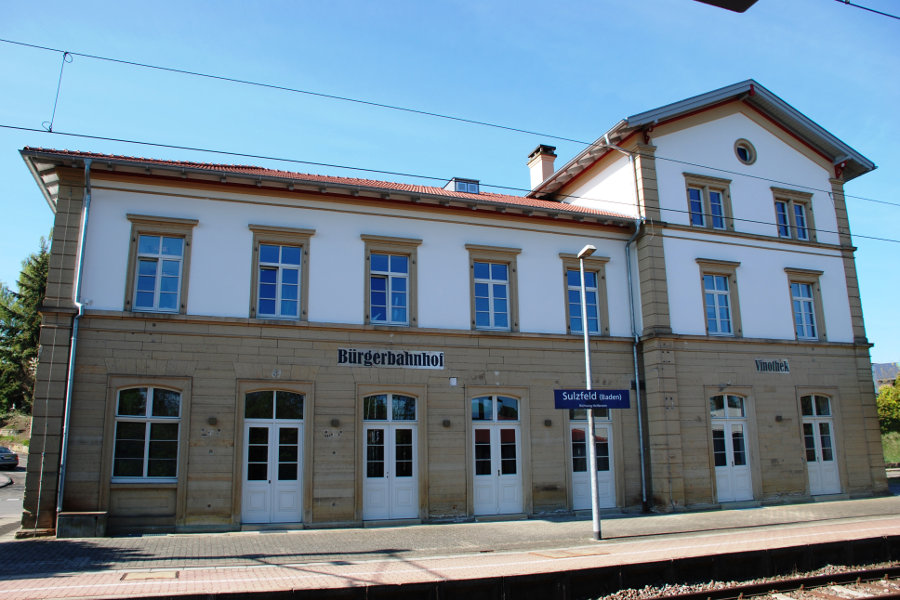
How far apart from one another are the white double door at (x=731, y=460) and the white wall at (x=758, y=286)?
2648 millimetres

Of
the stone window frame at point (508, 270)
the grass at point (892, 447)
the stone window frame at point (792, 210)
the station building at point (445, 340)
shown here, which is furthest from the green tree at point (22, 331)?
the grass at point (892, 447)

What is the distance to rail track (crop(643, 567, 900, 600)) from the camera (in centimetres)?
895

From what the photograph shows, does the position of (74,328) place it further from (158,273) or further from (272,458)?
(272,458)

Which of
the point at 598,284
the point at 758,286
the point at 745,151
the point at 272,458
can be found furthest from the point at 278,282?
the point at 745,151

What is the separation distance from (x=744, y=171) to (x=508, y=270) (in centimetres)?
876

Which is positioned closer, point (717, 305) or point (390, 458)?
point (390, 458)

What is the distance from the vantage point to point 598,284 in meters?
17.6

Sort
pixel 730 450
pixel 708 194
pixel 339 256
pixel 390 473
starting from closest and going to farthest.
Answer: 1. pixel 390 473
2. pixel 339 256
3. pixel 730 450
4. pixel 708 194

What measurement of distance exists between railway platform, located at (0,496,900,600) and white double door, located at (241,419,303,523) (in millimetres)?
493

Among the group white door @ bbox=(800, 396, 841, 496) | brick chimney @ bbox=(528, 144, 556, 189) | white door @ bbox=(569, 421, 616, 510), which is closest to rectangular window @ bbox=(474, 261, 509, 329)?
white door @ bbox=(569, 421, 616, 510)

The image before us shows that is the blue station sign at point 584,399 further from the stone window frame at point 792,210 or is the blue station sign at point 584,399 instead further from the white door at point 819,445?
the stone window frame at point 792,210

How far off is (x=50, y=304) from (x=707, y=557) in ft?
42.3

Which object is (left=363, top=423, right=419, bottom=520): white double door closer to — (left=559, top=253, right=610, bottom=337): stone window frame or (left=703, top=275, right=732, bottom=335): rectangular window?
(left=559, top=253, right=610, bottom=337): stone window frame

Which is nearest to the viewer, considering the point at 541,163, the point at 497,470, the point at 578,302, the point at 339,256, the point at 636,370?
the point at 339,256
